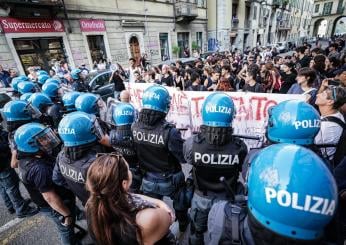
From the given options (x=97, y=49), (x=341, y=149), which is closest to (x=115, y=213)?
(x=341, y=149)

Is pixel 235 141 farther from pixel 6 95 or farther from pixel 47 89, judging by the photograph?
pixel 6 95

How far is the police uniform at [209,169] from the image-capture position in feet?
6.45

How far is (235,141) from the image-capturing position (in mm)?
2080

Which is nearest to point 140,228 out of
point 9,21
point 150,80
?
point 150,80

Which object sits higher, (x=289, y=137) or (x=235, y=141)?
(x=289, y=137)

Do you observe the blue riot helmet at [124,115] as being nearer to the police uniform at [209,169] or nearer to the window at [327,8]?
the police uniform at [209,169]

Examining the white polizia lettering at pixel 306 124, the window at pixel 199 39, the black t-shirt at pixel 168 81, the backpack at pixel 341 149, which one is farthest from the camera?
the window at pixel 199 39

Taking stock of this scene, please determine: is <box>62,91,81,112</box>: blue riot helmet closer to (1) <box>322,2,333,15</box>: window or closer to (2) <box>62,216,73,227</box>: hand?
(2) <box>62,216,73,227</box>: hand

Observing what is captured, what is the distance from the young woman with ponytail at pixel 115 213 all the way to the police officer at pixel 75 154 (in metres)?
0.78

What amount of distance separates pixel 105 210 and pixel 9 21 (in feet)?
42.3

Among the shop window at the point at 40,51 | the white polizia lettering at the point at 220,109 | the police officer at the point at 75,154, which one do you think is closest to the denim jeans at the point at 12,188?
the police officer at the point at 75,154

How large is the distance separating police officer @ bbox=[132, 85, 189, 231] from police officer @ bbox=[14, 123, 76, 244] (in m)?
0.97

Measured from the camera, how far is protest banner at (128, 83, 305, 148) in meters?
3.78

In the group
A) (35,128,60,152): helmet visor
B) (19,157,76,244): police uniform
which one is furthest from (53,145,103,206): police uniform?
(35,128,60,152): helmet visor
